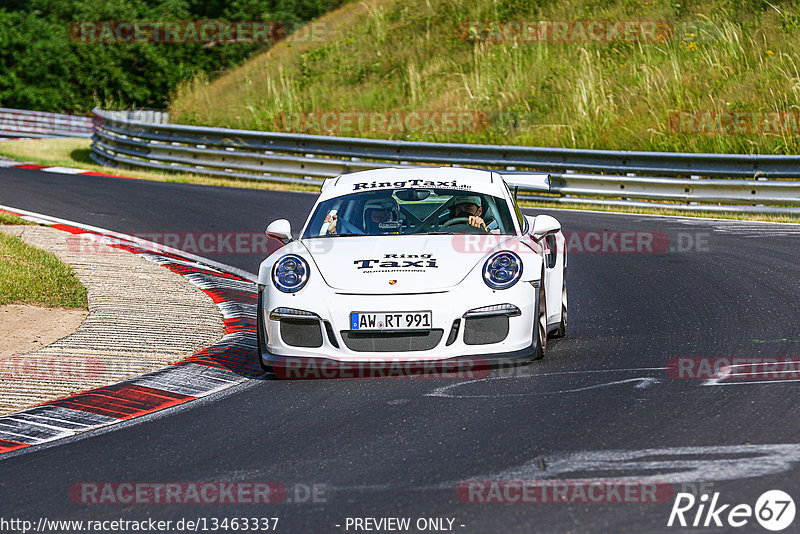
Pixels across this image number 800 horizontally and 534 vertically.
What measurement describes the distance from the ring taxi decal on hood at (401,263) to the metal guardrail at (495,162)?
9.90 m

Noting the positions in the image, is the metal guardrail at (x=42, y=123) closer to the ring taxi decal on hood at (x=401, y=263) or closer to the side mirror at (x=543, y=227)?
the side mirror at (x=543, y=227)

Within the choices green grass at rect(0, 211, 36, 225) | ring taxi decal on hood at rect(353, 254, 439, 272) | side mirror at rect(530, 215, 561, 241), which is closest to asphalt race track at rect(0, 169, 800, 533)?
ring taxi decal on hood at rect(353, 254, 439, 272)

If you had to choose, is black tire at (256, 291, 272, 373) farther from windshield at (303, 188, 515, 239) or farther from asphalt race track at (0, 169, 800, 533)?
windshield at (303, 188, 515, 239)

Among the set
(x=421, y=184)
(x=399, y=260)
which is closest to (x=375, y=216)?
(x=421, y=184)

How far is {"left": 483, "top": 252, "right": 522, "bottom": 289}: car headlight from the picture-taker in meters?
7.11

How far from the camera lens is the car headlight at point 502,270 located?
7.11 metres

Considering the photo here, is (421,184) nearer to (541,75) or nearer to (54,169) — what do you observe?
(54,169)

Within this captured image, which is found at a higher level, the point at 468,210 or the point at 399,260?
the point at 468,210

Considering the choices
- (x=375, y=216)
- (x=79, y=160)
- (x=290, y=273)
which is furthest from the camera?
(x=79, y=160)

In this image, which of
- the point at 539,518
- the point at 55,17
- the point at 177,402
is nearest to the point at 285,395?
the point at 177,402

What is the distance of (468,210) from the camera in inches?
323

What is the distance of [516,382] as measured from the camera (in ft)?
22.3

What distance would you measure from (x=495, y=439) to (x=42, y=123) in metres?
38.4

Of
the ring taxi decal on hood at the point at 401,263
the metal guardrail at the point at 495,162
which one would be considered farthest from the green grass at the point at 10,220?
the ring taxi decal on hood at the point at 401,263
